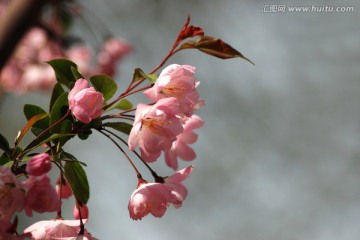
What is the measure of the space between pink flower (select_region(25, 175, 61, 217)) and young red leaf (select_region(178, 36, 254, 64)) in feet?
0.87

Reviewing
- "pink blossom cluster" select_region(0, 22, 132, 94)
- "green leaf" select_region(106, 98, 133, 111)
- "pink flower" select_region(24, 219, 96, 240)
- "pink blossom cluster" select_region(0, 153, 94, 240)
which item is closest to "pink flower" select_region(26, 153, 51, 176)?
"pink blossom cluster" select_region(0, 153, 94, 240)

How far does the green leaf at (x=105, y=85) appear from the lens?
0.89m

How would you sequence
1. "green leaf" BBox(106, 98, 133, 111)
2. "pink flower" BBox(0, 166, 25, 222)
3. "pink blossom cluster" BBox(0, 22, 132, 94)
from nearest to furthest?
"pink flower" BBox(0, 166, 25, 222) < "green leaf" BBox(106, 98, 133, 111) < "pink blossom cluster" BBox(0, 22, 132, 94)

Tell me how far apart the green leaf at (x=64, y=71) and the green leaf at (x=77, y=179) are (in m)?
0.12

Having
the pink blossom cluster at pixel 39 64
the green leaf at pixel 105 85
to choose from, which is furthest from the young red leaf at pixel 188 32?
the pink blossom cluster at pixel 39 64

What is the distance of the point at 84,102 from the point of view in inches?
30.5

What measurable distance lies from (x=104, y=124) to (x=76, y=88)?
69 millimetres

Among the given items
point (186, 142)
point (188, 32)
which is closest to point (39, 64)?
point (186, 142)

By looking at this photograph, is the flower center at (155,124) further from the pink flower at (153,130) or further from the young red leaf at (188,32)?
the young red leaf at (188,32)

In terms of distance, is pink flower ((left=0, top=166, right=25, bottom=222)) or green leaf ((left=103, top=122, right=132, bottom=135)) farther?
green leaf ((left=103, top=122, right=132, bottom=135))

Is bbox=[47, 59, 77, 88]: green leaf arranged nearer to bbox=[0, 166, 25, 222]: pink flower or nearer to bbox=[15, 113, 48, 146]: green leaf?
bbox=[15, 113, 48, 146]: green leaf

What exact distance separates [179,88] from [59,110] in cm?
16

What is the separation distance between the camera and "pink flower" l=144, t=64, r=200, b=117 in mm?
831

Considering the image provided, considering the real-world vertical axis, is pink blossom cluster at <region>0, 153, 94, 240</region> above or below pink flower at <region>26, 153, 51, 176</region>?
below
